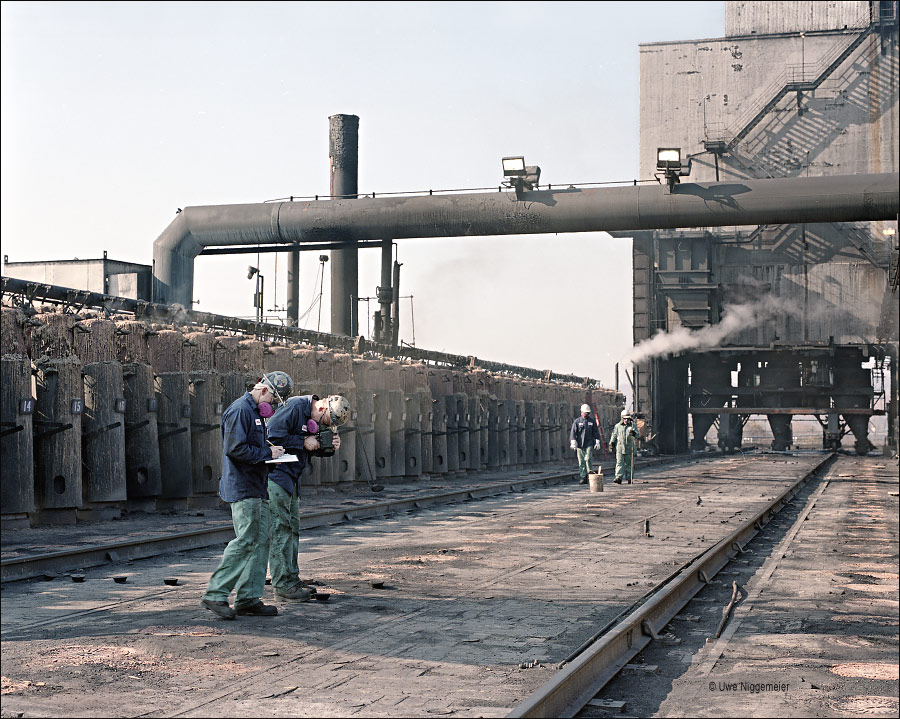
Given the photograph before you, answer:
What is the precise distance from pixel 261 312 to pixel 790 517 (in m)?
20.8

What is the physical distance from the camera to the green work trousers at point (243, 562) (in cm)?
784

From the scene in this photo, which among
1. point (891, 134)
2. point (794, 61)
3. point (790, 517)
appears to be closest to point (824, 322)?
point (891, 134)

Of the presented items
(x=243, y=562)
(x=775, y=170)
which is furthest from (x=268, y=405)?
(x=775, y=170)

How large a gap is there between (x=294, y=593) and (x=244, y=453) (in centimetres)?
150

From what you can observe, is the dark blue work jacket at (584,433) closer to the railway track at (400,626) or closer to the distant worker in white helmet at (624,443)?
the distant worker in white helmet at (624,443)

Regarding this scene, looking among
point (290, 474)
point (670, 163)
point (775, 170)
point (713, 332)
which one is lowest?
point (290, 474)

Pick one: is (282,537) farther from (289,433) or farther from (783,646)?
(783,646)

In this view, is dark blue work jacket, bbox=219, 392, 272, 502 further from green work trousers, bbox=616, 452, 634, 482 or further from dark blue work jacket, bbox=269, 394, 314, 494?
green work trousers, bbox=616, 452, 634, 482

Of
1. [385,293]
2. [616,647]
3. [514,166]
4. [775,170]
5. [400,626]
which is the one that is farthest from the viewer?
[775,170]

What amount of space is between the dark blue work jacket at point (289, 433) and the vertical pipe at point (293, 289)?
26.0 m

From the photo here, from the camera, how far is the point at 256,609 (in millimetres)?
8016

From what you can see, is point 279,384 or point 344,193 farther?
point 344,193

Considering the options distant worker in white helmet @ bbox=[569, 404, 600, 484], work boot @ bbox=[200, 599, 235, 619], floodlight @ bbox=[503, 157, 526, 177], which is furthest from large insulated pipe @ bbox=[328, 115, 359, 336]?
work boot @ bbox=[200, 599, 235, 619]

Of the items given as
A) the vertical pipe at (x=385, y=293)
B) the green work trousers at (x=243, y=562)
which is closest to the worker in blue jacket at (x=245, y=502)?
the green work trousers at (x=243, y=562)
